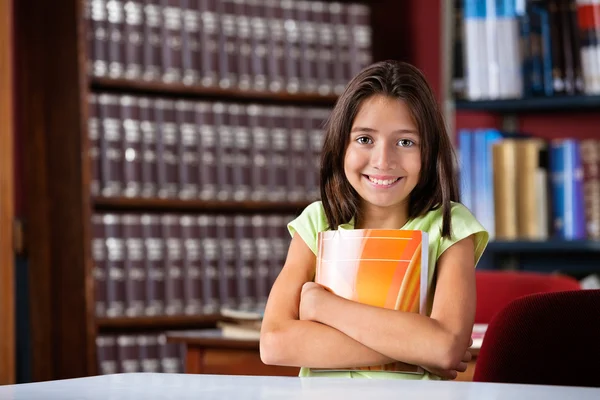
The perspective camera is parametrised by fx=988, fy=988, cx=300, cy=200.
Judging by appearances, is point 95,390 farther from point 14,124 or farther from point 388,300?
point 14,124

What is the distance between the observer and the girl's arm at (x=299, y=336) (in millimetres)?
1289

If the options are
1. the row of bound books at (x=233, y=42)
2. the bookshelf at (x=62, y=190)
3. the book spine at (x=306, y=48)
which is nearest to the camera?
the bookshelf at (x=62, y=190)

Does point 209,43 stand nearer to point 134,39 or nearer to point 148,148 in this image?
point 134,39

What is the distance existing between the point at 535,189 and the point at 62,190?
164 cm

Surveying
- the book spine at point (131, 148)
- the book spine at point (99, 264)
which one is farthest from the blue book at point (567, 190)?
the book spine at point (99, 264)

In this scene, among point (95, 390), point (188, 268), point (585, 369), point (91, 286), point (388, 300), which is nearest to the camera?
point (95, 390)

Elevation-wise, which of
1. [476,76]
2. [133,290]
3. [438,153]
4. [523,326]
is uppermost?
[476,76]

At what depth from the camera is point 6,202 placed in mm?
3221

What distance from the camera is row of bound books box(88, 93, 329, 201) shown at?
3.46m

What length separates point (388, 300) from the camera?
129 centimetres

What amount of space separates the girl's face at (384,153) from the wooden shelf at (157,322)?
7.22 ft

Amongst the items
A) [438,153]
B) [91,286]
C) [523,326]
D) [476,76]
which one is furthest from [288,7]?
[523,326]

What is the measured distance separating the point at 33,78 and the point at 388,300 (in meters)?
2.49

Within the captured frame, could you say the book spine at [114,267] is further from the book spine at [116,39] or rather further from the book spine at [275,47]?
the book spine at [275,47]
